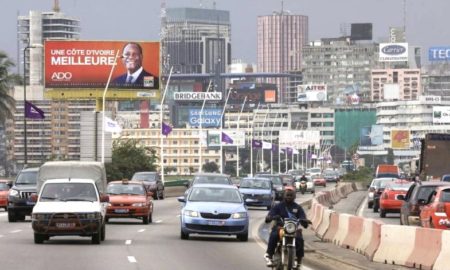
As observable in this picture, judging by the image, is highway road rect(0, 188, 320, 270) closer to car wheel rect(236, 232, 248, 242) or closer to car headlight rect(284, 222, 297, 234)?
car wheel rect(236, 232, 248, 242)

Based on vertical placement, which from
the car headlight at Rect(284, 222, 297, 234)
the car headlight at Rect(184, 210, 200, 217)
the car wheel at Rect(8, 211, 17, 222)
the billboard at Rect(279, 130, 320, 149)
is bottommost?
the car wheel at Rect(8, 211, 17, 222)

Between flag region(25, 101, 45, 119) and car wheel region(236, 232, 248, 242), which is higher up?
flag region(25, 101, 45, 119)

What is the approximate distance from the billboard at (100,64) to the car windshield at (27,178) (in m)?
52.8

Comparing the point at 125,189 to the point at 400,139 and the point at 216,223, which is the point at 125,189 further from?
the point at 400,139

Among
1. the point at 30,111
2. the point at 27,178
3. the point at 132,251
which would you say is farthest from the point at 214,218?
the point at 30,111

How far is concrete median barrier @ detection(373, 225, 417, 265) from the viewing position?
81.6ft

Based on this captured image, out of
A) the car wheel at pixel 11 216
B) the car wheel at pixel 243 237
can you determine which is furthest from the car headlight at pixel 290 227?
the car wheel at pixel 11 216

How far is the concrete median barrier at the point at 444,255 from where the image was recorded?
22.1m

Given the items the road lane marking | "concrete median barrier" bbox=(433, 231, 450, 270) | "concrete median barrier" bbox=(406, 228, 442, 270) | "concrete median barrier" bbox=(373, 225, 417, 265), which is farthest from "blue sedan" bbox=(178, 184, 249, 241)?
"concrete median barrier" bbox=(433, 231, 450, 270)

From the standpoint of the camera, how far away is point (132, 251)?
29.5m

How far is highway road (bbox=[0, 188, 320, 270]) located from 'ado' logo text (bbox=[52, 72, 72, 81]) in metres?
59.3

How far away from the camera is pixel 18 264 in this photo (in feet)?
82.8

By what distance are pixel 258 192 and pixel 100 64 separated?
43.6 metres

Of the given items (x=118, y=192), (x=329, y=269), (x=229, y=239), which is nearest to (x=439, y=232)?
(x=329, y=269)
